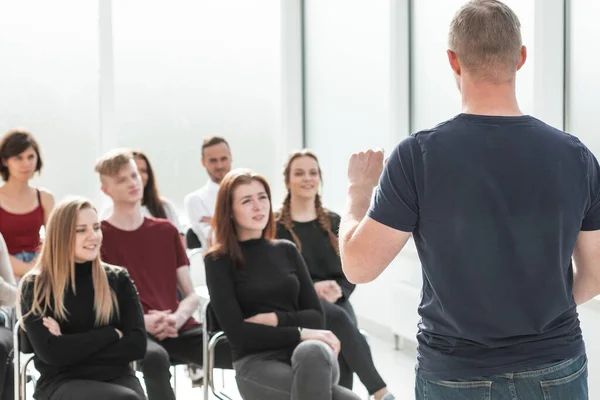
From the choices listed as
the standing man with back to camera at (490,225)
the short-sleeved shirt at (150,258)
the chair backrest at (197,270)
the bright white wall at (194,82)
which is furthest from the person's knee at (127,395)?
the bright white wall at (194,82)

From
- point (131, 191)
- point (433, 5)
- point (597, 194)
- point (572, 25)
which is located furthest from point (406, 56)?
point (597, 194)

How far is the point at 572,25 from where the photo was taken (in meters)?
4.29

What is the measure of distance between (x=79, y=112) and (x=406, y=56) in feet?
8.69

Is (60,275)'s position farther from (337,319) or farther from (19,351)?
(337,319)

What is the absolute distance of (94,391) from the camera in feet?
9.90

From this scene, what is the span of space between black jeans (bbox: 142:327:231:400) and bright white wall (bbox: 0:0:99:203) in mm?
3290

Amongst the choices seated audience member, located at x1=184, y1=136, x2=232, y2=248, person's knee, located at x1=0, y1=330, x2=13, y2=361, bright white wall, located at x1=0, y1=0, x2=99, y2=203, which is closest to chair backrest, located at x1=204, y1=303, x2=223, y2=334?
person's knee, located at x1=0, y1=330, x2=13, y2=361

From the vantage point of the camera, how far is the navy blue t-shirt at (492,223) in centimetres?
145

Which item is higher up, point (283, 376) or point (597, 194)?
point (597, 194)

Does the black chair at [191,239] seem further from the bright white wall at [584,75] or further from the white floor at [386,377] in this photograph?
the bright white wall at [584,75]

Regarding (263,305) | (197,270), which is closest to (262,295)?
(263,305)

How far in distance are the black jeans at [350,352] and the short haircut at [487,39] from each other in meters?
2.43

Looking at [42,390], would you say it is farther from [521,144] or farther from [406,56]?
[406,56]

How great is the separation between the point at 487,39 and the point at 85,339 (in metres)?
2.06
